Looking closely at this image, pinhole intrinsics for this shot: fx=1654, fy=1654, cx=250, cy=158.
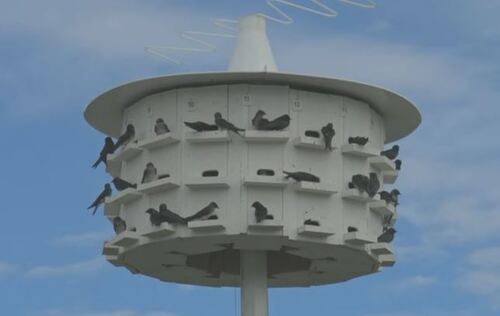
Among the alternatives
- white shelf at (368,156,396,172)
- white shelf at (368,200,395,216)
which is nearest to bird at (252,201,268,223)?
white shelf at (368,200,395,216)

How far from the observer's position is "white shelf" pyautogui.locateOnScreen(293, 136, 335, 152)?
93.2 feet

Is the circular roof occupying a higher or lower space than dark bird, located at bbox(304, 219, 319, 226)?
higher

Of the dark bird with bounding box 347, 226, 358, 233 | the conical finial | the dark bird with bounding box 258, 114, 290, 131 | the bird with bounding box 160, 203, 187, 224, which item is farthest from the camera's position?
the conical finial

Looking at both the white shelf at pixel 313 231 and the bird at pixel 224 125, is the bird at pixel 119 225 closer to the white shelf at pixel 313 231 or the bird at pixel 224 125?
the bird at pixel 224 125

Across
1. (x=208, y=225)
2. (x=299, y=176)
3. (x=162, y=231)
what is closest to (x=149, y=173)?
(x=162, y=231)

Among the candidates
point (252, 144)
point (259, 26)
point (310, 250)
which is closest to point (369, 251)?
point (310, 250)

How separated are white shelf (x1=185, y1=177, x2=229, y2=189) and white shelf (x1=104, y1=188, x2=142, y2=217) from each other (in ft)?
4.01

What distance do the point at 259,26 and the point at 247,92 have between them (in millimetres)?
2718

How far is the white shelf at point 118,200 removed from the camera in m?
29.1

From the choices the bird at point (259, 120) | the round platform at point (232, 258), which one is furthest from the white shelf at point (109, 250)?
the bird at point (259, 120)

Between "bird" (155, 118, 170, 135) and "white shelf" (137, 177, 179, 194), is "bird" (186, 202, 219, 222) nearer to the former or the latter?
"white shelf" (137, 177, 179, 194)

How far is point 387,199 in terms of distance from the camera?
3003cm

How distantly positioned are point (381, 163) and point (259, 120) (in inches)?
106

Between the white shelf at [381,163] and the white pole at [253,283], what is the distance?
2.71 m
